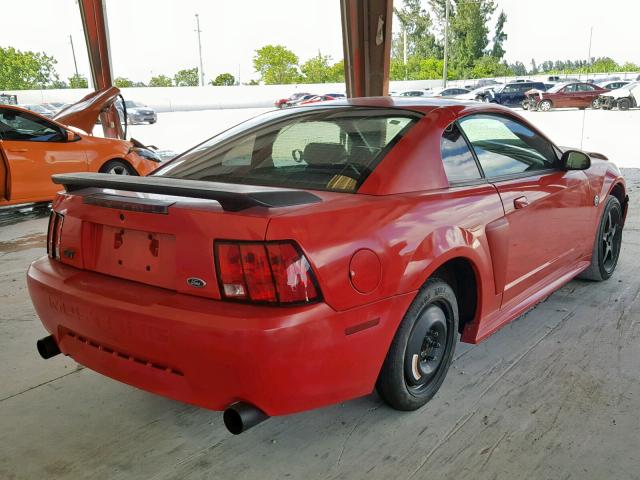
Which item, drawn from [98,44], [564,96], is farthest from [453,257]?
[564,96]

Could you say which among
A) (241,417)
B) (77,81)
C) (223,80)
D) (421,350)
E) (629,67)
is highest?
(77,81)

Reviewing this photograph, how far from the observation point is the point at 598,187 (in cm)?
382

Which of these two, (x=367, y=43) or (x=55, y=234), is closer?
(x=55, y=234)

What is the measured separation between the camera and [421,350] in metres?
2.52

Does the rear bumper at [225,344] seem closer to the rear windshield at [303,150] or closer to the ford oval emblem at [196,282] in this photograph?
Result: the ford oval emblem at [196,282]

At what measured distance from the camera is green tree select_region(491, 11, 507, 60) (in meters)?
74.7

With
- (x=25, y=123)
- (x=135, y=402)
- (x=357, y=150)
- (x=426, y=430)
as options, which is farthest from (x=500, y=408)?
(x=25, y=123)

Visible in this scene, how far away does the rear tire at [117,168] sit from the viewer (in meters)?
7.96

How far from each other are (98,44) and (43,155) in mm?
5055

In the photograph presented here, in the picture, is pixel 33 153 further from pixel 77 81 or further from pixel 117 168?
pixel 77 81

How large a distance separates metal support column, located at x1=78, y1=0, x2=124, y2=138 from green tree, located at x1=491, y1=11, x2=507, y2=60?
234 ft

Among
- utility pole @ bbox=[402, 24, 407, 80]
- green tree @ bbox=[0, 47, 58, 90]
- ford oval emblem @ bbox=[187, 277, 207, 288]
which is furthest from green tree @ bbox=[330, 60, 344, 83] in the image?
ford oval emblem @ bbox=[187, 277, 207, 288]

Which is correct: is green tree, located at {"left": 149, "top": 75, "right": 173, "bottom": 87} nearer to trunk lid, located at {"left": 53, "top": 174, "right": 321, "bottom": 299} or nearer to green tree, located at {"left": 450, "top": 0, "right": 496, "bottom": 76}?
green tree, located at {"left": 450, "top": 0, "right": 496, "bottom": 76}

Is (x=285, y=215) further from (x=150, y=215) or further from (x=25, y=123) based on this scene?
(x=25, y=123)
